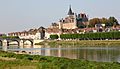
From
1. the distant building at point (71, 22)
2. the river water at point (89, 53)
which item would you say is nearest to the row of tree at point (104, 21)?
the distant building at point (71, 22)

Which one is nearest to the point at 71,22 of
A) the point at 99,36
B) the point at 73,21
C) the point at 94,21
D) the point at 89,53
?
the point at 73,21

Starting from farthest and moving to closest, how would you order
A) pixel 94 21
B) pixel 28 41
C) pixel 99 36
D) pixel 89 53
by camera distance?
pixel 94 21 < pixel 28 41 < pixel 99 36 < pixel 89 53

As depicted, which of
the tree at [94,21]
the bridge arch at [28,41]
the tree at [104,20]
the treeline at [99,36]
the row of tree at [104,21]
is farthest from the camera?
the tree at [94,21]

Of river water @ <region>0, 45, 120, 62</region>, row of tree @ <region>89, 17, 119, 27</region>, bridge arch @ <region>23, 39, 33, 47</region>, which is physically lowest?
river water @ <region>0, 45, 120, 62</region>

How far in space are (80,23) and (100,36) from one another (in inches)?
2673

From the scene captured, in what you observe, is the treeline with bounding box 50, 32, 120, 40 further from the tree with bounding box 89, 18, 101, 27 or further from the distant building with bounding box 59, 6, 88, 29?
the distant building with bounding box 59, 6, 88, 29

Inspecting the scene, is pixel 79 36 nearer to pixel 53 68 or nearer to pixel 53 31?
pixel 53 31

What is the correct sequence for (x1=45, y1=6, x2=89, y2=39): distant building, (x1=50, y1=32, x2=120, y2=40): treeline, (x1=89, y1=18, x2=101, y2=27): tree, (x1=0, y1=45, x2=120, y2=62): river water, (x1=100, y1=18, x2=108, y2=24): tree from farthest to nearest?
(x1=45, y1=6, x2=89, y2=39): distant building
(x1=89, y1=18, x2=101, y2=27): tree
(x1=100, y1=18, x2=108, y2=24): tree
(x1=50, y1=32, x2=120, y2=40): treeline
(x1=0, y1=45, x2=120, y2=62): river water

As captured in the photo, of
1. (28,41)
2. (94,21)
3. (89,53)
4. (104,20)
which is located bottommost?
(89,53)

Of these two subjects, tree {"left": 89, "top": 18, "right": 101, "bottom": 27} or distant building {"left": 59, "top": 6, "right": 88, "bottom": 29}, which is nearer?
tree {"left": 89, "top": 18, "right": 101, "bottom": 27}

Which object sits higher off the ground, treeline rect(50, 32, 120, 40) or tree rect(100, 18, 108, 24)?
tree rect(100, 18, 108, 24)

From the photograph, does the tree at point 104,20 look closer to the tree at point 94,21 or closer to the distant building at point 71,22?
the tree at point 94,21

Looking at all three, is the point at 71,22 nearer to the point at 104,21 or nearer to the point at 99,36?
the point at 104,21

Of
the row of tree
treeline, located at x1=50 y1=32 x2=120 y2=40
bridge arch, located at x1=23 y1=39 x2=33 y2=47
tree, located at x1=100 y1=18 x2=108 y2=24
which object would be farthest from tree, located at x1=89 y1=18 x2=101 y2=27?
treeline, located at x1=50 y1=32 x2=120 y2=40
